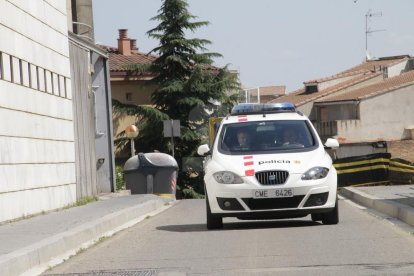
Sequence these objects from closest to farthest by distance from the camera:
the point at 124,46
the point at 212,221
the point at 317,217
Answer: the point at 212,221
the point at 317,217
the point at 124,46

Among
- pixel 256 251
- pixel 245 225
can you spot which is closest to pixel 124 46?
pixel 245 225

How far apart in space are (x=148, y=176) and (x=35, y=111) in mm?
12766

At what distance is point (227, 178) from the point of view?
1576 cm

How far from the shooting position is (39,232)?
15430 mm

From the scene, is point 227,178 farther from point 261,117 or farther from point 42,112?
point 42,112

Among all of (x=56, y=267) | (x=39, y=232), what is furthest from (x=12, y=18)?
(x=56, y=267)

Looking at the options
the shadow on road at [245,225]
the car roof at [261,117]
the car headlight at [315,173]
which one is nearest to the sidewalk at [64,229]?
the shadow on road at [245,225]

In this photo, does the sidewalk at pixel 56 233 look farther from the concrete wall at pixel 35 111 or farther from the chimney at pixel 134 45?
the chimney at pixel 134 45

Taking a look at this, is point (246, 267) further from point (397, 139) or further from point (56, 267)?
point (397, 139)

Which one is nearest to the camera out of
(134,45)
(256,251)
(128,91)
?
(256,251)

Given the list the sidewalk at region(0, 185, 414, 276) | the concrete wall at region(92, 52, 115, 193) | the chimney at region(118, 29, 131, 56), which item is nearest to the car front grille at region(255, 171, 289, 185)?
the sidewalk at region(0, 185, 414, 276)

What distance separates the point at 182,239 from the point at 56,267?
3315 mm

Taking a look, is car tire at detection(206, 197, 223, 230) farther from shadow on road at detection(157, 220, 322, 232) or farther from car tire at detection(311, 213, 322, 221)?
car tire at detection(311, 213, 322, 221)

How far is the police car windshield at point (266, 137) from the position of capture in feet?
54.6
